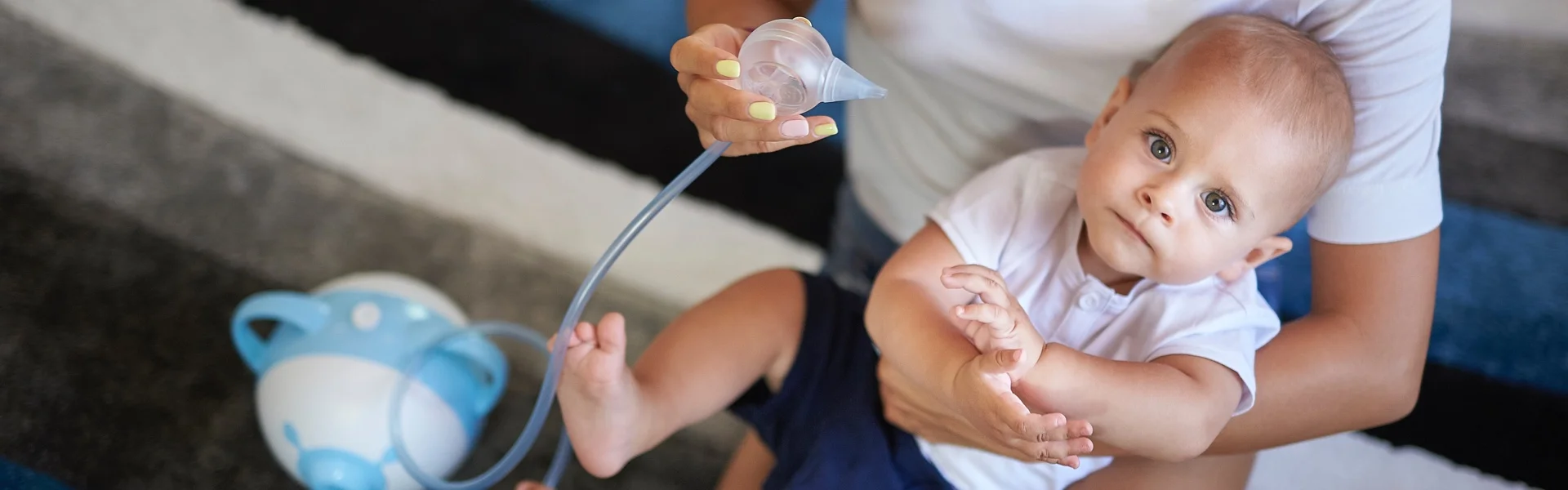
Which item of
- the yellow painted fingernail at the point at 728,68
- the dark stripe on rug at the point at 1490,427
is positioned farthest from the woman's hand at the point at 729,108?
the dark stripe on rug at the point at 1490,427

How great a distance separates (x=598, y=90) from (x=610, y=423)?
2.66 ft

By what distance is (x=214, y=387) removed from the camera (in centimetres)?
116

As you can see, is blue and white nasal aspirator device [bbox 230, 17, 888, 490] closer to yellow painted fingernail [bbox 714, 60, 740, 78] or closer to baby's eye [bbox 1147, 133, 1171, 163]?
yellow painted fingernail [bbox 714, 60, 740, 78]

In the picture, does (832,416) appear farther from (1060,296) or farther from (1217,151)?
(1217,151)

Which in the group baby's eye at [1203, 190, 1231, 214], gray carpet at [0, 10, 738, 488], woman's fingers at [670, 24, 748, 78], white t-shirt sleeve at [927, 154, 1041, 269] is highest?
woman's fingers at [670, 24, 748, 78]

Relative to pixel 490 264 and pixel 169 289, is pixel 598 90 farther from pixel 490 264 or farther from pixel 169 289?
pixel 169 289

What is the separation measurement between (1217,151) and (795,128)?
308mm

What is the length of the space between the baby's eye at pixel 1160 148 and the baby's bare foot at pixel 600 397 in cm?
40

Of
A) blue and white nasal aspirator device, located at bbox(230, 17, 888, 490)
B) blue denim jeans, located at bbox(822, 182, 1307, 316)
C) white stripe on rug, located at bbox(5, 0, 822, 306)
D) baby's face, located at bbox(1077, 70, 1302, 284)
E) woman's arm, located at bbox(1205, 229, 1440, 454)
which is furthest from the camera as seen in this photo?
white stripe on rug, located at bbox(5, 0, 822, 306)

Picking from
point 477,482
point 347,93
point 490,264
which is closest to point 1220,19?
point 477,482

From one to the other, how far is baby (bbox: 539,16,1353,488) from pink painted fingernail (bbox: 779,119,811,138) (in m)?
0.13

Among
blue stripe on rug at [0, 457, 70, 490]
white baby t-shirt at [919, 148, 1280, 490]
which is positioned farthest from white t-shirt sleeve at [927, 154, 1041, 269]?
blue stripe on rug at [0, 457, 70, 490]

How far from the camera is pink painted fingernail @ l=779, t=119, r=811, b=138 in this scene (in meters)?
0.68

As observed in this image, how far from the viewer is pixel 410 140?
1463mm
